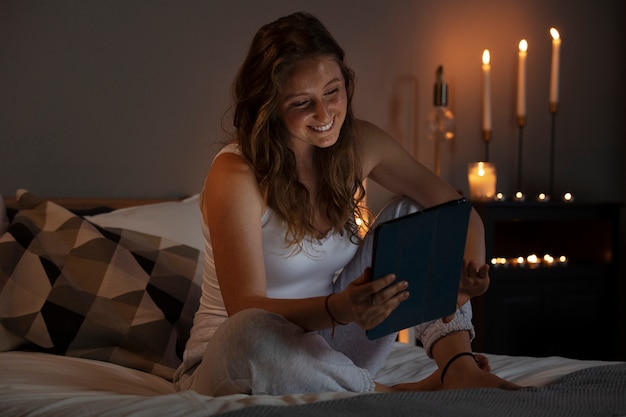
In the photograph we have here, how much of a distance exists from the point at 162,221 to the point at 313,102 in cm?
74

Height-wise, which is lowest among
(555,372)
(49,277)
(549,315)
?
(549,315)

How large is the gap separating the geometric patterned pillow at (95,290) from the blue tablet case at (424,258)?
0.67 metres

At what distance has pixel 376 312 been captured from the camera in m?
1.34

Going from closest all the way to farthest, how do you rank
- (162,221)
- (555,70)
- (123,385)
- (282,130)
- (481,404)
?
1. (481,404)
2. (123,385)
3. (282,130)
4. (162,221)
5. (555,70)

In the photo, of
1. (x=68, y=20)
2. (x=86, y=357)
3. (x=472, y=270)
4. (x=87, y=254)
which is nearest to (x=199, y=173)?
(x=68, y=20)

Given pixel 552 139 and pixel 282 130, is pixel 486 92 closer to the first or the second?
pixel 552 139

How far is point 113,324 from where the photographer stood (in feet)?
6.40

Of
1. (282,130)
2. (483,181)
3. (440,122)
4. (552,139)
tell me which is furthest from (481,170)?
(282,130)

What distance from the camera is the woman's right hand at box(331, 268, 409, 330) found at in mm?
1312

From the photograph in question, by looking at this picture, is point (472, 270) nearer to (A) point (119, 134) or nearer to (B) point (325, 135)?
(B) point (325, 135)

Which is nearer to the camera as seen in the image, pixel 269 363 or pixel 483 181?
pixel 269 363

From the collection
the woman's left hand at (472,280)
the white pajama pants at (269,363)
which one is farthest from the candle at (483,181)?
the white pajama pants at (269,363)

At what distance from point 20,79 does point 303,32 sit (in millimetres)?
1128

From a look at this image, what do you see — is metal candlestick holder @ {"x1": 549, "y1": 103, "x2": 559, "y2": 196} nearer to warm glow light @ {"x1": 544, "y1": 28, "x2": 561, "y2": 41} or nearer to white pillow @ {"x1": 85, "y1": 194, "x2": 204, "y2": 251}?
warm glow light @ {"x1": 544, "y1": 28, "x2": 561, "y2": 41}
